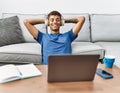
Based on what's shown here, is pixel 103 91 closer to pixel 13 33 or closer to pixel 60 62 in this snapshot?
pixel 60 62

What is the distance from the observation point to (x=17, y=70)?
4.72 ft

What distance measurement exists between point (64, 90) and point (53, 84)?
10 cm

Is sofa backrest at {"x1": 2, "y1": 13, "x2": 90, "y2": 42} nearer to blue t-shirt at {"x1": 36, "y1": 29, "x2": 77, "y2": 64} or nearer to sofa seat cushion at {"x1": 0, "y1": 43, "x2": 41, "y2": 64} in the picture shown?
sofa seat cushion at {"x1": 0, "y1": 43, "x2": 41, "y2": 64}

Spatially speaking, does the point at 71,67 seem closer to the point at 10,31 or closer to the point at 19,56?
the point at 19,56

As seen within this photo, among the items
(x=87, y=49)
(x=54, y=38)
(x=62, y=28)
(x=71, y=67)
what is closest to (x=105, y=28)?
(x=62, y=28)

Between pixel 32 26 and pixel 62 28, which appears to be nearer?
pixel 32 26

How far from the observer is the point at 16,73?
137cm

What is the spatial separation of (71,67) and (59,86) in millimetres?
135
